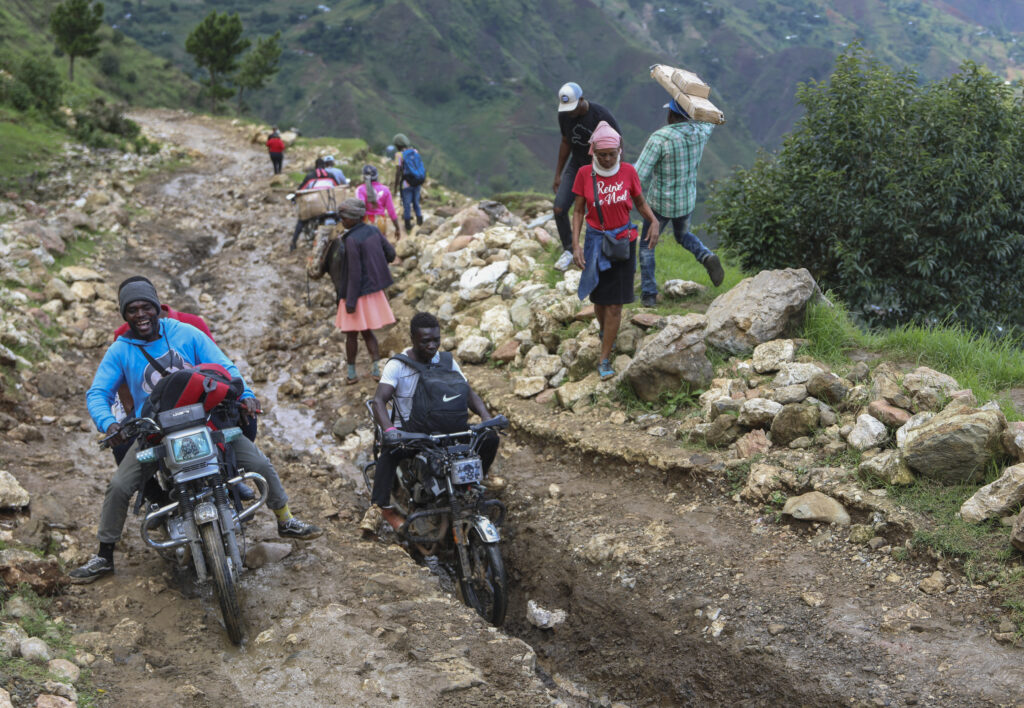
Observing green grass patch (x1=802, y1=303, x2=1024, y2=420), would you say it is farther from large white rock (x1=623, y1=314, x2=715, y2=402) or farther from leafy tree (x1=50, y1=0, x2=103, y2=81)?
leafy tree (x1=50, y1=0, x2=103, y2=81)

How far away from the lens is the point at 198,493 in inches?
152

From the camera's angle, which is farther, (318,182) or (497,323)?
(318,182)

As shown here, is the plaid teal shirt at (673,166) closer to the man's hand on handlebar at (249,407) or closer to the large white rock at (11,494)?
the man's hand on handlebar at (249,407)

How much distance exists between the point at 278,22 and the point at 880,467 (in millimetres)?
136276

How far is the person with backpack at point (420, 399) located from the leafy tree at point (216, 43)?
39.3 metres

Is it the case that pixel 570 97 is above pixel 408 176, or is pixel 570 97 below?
above

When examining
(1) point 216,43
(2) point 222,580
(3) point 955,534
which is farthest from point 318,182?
(1) point 216,43

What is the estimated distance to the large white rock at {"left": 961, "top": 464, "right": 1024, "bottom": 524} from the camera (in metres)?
3.97

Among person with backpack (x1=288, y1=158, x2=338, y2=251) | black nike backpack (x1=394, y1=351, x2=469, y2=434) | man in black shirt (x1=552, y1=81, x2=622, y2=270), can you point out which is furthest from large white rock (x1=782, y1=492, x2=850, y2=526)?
person with backpack (x1=288, y1=158, x2=338, y2=251)

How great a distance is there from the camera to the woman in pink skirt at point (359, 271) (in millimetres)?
7219

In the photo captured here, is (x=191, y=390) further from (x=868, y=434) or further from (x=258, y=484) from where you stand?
(x=868, y=434)

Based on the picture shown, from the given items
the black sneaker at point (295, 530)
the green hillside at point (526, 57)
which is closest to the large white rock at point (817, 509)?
the black sneaker at point (295, 530)

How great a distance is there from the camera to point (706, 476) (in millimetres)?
5133

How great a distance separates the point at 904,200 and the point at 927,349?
2802mm
